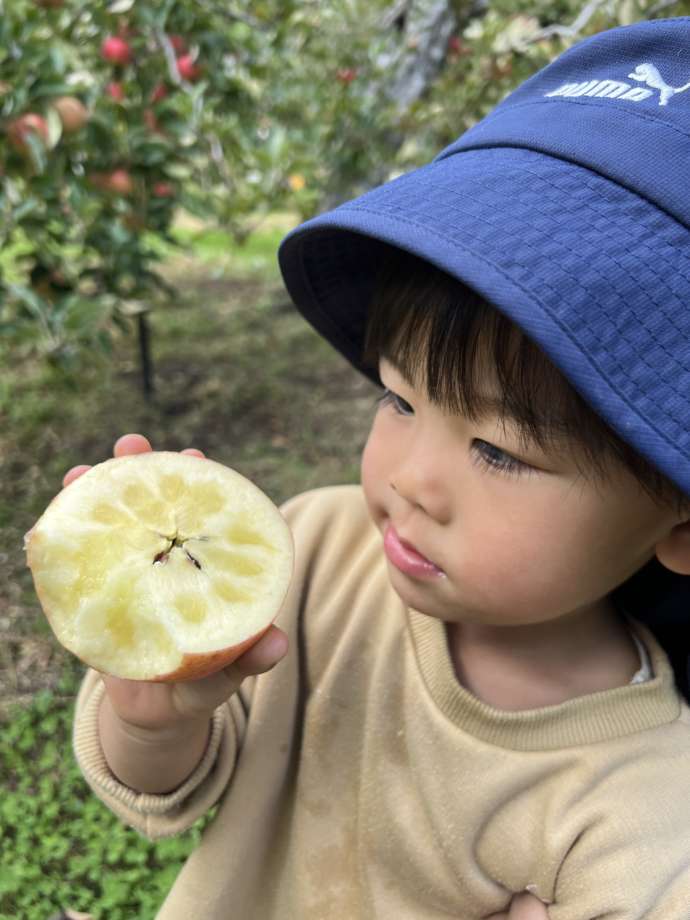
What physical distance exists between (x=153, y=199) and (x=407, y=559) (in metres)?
1.78

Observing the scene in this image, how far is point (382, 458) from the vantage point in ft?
2.64

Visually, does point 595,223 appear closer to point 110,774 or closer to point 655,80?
point 655,80

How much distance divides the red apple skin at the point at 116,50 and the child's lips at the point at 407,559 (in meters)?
1.78

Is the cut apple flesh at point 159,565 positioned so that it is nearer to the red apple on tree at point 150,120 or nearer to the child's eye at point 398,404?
the child's eye at point 398,404

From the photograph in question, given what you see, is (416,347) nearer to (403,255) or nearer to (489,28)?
(403,255)

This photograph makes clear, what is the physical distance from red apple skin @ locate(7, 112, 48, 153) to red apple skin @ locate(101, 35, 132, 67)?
0.36 meters

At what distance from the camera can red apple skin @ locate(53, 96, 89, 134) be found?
1.88 meters

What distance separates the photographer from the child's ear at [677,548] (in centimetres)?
81

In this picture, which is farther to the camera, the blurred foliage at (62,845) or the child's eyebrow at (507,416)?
the blurred foliage at (62,845)

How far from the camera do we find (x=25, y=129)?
187cm

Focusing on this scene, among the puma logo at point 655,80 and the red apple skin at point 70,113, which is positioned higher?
the puma logo at point 655,80

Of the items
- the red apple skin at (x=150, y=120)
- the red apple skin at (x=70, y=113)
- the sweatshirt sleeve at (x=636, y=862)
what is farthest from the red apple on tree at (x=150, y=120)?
the sweatshirt sleeve at (x=636, y=862)

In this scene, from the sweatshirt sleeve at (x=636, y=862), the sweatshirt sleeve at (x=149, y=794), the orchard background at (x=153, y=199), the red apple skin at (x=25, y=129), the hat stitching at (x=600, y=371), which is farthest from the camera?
the red apple skin at (x=25, y=129)

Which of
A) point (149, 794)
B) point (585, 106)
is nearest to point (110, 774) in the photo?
point (149, 794)
